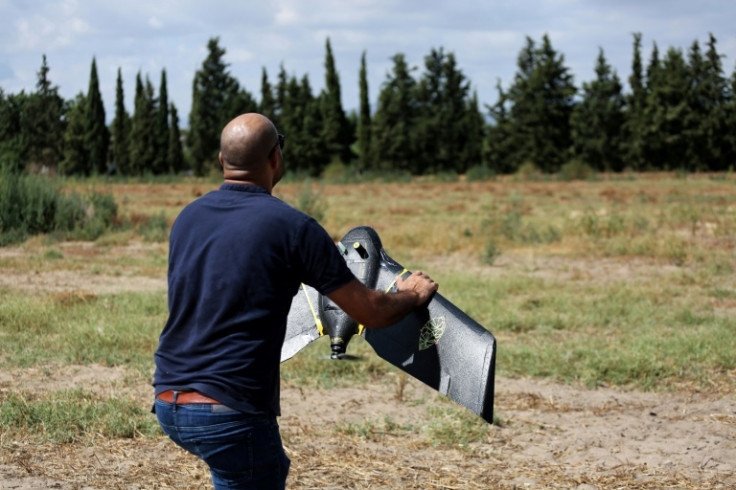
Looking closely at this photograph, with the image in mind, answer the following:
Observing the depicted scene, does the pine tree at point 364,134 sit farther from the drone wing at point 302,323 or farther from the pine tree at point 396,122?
the drone wing at point 302,323

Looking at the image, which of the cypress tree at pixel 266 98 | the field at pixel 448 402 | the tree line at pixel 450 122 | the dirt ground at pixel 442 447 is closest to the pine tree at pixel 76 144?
the tree line at pixel 450 122

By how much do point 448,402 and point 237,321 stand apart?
3759mm

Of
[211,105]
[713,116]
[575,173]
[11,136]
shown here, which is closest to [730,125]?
[713,116]

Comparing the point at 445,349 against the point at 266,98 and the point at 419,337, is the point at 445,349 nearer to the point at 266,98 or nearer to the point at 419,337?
the point at 419,337

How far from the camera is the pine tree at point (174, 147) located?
56281 millimetres

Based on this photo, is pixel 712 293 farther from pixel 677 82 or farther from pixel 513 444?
pixel 677 82

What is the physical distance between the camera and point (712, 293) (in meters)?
10.3

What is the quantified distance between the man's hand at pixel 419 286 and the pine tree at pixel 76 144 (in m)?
50.8

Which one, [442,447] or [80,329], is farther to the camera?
[80,329]

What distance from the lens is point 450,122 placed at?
53500mm

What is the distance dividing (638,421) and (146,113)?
173 feet

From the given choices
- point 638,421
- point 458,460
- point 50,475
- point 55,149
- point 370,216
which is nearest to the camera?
point 50,475

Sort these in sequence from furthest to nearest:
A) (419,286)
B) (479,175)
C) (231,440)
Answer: (479,175)
(419,286)
(231,440)

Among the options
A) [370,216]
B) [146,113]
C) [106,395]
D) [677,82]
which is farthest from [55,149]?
[106,395]
